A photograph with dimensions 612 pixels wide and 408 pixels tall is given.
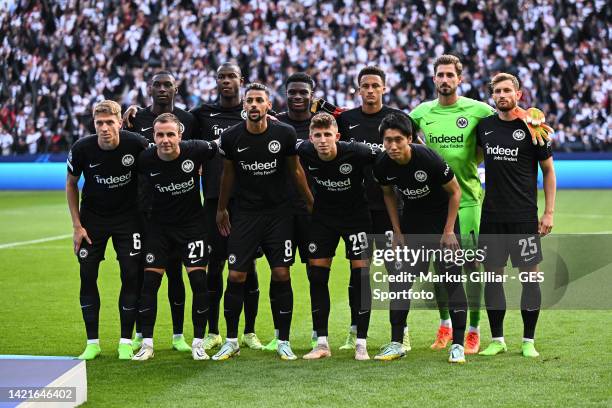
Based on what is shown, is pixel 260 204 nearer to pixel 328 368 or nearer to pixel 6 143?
pixel 328 368

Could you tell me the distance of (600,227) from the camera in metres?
15.6

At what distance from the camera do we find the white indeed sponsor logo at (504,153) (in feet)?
23.7

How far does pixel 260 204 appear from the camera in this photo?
7402 mm

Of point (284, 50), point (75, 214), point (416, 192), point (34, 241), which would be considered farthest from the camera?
point (284, 50)

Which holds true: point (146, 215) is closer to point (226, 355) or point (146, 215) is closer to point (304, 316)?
point (226, 355)

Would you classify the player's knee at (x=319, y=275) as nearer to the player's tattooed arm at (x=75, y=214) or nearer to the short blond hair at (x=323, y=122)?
the short blond hair at (x=323, y=122)

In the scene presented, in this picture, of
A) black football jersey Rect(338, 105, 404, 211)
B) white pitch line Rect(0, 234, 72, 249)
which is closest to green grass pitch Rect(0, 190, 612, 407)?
black football jersey Rect(338, 105, 404, 211)

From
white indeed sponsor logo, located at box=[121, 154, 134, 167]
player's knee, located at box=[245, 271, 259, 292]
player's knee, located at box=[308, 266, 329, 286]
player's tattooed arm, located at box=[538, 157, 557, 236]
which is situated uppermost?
white indeed sponsor logo, located at box=[121, 154, 134, 167]

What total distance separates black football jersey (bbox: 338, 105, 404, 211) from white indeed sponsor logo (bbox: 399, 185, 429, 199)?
0.45 m

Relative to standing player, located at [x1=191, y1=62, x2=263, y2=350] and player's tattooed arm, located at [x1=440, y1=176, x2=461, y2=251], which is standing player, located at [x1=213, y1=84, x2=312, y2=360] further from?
player's tattooed arm, located at [x1=440, y1=176, x2=461, y2=251]

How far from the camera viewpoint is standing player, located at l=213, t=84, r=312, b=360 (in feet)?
24.0

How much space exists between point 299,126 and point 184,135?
91cm

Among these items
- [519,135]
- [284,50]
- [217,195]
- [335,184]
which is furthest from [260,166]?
[284,50]

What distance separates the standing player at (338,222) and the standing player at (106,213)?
1.28m
